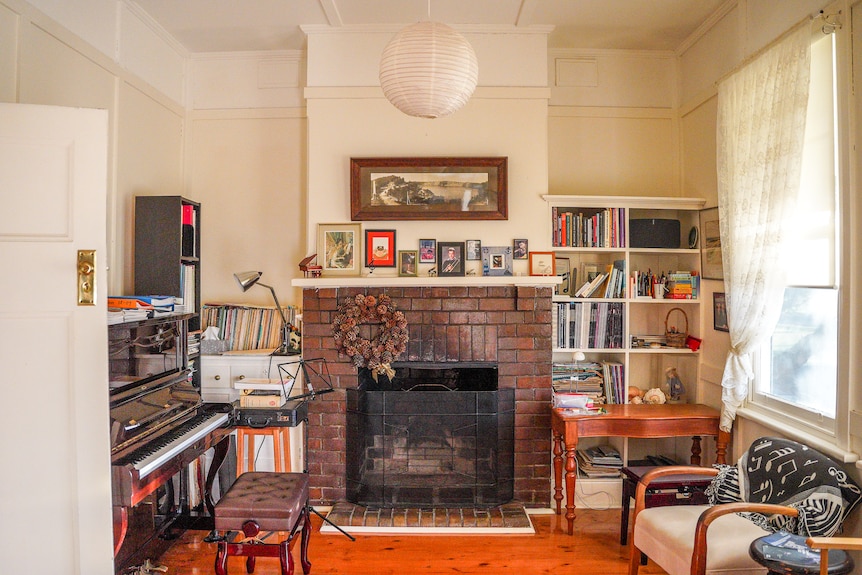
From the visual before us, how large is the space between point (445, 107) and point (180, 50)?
2643 millimetres

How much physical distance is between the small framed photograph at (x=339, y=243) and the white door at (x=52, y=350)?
1582 mm

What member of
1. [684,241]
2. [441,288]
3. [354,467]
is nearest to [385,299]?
[441,288]

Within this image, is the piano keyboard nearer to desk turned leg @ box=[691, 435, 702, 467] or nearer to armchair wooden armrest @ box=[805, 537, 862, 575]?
armchair wooden armrest @ box=[805, 537, 862, 575]

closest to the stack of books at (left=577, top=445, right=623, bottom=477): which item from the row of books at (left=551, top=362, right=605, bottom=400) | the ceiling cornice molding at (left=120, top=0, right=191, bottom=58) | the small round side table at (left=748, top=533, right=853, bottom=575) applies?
the row of books at (left=551, top=362, right=605, bottom=400)

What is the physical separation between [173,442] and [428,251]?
1.86 metres

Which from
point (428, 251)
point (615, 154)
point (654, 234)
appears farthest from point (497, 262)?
point (615, 154)

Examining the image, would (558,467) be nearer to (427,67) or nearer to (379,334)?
(379,334)

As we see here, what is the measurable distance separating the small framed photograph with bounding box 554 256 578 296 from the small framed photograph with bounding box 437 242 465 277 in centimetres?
72

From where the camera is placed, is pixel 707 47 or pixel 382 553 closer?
pixel 382 553

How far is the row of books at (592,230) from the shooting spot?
12.3ft

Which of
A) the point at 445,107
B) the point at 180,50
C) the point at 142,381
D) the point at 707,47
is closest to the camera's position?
the point at 445,107

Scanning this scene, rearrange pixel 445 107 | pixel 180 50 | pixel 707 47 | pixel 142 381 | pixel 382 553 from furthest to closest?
pixel 180 50, pixel 707 47, pixel 382 553, pixel 142 381, pixel 445 107

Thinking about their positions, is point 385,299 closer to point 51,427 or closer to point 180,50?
point 51,427

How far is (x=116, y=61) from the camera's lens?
3211mm
